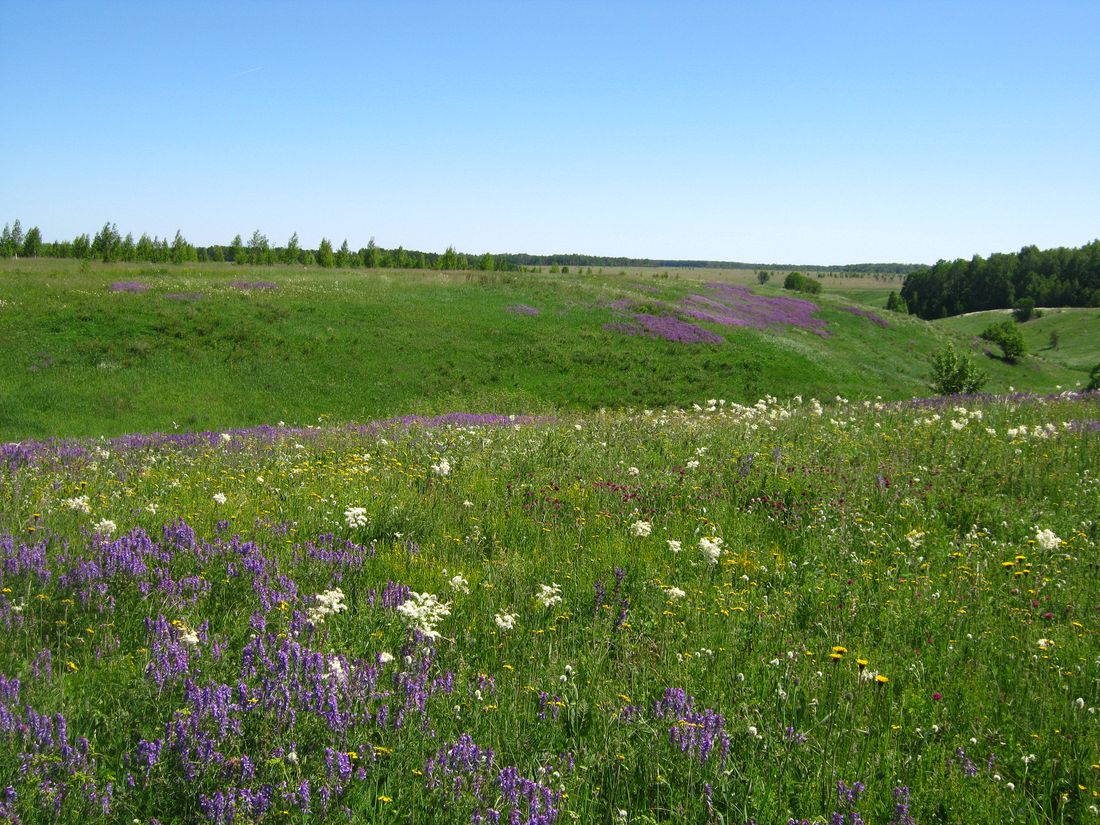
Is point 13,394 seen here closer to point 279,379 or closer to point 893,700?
point 279,379

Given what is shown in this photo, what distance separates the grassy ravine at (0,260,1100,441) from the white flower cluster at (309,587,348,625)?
65.7 ft

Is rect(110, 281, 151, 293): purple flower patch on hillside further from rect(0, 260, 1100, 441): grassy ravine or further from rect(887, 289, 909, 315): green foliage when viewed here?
rect(887, 289, 909, 315): green foliage

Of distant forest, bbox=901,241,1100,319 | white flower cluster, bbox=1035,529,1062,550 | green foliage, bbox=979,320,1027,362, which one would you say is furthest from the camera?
distant forest, bbox=901,241,1100,319

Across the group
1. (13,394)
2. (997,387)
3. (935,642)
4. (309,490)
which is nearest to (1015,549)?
(935,642)

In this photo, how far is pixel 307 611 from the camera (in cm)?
408

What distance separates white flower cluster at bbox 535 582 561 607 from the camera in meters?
4.58

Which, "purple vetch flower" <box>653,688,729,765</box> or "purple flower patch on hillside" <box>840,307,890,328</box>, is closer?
"purple vetch flower" <box>653,688,729,765</box>

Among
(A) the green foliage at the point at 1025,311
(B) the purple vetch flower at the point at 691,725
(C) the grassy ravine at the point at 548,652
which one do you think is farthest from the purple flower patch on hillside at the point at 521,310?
(A) the green foliage at the point at 1025,311

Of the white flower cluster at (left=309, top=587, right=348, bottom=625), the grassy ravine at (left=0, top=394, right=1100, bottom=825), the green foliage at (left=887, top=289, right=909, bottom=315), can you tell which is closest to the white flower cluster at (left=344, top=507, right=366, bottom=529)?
the grassy ravine at (left=0, top=394, right=1100, bottom=825)

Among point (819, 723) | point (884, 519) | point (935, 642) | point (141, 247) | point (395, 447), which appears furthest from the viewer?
point (141, 247)

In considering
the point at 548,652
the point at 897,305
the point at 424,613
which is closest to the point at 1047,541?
the point at 548,652

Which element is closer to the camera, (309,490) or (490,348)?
(309,490)

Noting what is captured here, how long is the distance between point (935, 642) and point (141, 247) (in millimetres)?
73381

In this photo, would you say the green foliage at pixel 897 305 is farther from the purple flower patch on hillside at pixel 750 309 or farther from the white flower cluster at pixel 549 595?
the white flower cluster at pixel 549 595
